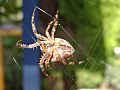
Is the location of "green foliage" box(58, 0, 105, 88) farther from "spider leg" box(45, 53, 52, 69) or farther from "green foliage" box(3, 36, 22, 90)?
"green foliage" box(3, 36, 22, 90)

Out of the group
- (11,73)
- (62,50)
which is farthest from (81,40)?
(11,73)

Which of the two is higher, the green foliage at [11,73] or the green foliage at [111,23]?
the green foliage at [111,23]

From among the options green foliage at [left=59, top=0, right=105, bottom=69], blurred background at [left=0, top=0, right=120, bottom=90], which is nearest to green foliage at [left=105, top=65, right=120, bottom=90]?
blurred background at [left=0, top=0, right=120, bottom=90]

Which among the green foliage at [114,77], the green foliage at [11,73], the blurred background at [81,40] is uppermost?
the blurred background at [81,40]

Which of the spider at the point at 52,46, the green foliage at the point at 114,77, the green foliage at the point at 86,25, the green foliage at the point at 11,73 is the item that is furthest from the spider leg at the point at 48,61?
the green foliage at the point at 11,73

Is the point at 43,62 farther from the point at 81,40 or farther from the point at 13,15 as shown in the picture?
the point at 13,15

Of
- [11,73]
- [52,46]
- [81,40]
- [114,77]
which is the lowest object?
[11,73]

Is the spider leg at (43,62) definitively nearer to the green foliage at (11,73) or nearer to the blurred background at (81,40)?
the blurred background at (81,40)

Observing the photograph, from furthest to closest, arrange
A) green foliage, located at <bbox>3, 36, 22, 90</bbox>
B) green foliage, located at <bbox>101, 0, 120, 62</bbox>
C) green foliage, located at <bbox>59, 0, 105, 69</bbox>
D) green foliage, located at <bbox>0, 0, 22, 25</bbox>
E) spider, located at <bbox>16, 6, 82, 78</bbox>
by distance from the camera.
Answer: green foliage, located at <bbox>3, 36, 22, 90</bbox>
green foliage, located at <bbox>0, 0, 22, 25</bbox>
green foliage, located at <bbox>59, 0, 105, 69</bbox>
green foliage, located at <bbox>101, 0, 120, 62</bbox>
spider, located at <bbox>16, 6, 82, 78</bbox>
